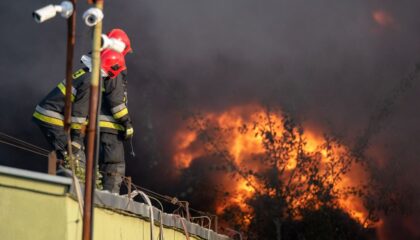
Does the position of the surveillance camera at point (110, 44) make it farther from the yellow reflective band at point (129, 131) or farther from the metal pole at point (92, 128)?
the yellow reflective band at point (129, 131)

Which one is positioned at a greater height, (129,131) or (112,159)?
(129,131)

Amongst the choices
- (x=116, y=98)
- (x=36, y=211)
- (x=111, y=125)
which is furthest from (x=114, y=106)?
(x=36, y=211)

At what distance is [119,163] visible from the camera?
11.7m

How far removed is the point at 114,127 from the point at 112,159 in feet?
1.60

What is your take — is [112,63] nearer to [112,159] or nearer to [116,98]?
[116,98]

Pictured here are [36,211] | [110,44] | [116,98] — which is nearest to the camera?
[110,44]

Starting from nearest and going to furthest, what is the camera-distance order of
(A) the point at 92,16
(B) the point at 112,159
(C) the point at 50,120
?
(A) the point at 92,16 < (C) the point at 50,120 < (B) the point at 112,159

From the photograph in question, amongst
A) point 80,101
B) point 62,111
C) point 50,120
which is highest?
point 80,101

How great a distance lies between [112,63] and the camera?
36.9 ft

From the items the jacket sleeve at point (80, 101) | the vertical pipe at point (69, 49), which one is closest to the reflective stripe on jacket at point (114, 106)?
the jacket sleeve at point (80, 101)

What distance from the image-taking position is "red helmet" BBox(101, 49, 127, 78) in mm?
11203

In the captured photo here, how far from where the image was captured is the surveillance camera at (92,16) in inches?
259

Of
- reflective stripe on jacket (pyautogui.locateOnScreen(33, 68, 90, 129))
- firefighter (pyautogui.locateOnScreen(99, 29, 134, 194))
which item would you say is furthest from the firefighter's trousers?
reflective stripe on jacket (pyautogui.locateOnScreen(33, 68, 90, 129))

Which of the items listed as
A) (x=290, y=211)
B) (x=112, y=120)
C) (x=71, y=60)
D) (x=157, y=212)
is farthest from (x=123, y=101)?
(x=290, y=211)
